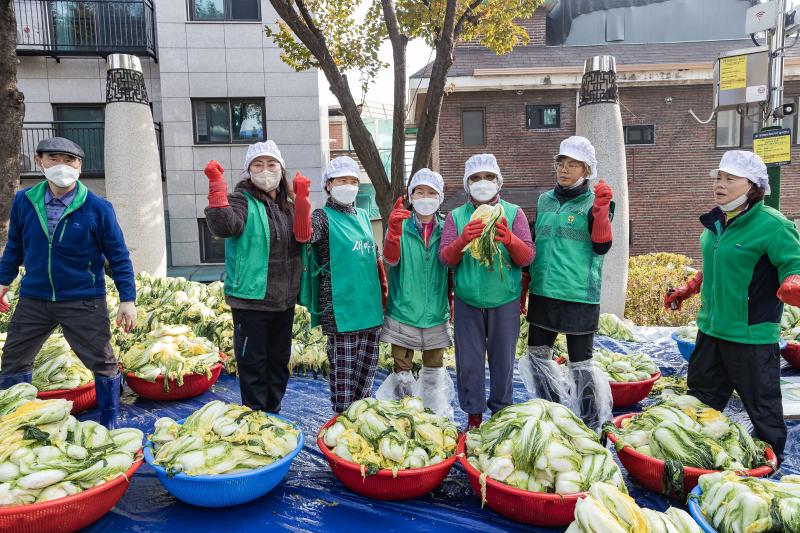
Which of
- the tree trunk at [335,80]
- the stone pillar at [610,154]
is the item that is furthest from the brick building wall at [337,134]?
the tree trunk at [335,80]

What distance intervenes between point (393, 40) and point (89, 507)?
5.98m

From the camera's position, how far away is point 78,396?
13.2ft

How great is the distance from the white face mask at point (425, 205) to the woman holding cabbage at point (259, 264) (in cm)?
82

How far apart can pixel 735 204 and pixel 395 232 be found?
2243 mm

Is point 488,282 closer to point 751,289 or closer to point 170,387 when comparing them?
point 751,289

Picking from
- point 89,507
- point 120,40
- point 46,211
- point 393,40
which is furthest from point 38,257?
point 120,40

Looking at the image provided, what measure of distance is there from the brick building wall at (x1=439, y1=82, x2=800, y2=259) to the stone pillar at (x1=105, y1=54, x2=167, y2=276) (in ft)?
25.3

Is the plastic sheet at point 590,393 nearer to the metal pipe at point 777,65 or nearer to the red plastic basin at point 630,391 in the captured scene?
the red plastic basin at point 630,391

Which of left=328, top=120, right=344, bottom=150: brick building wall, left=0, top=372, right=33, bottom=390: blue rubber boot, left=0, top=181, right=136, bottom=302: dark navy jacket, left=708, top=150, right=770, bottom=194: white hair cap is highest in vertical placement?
left=328, top=120, right=344, bottom=150: brick building wall

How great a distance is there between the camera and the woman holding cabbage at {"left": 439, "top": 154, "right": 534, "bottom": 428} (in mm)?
3504

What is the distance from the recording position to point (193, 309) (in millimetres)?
5996

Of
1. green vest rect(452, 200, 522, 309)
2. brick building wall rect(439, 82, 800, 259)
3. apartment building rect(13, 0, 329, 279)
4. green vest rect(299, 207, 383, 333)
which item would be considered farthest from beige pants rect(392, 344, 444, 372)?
brick building wall rect(439, 82, 800, 259)

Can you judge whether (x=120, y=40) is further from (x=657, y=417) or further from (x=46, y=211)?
(x=657, y=417)

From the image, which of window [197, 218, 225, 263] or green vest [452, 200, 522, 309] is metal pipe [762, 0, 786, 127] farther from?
window [197, 218, 225, 263]
